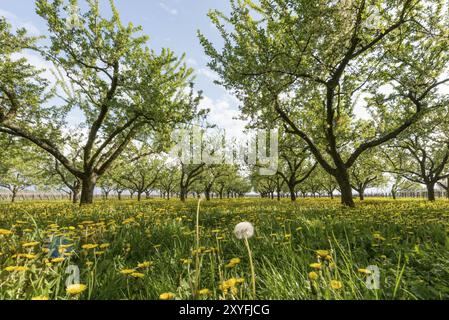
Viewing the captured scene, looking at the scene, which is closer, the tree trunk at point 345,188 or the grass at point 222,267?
the grass at point 222,267

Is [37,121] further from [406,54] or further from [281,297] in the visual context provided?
[406,54]

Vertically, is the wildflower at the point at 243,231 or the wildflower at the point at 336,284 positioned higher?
the wildflower at the point at 243,231

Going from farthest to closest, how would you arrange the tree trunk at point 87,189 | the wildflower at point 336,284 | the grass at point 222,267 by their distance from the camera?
the tree trunk at point 87,189 < the grass at point 222,267 < the wildflower at point 336,284

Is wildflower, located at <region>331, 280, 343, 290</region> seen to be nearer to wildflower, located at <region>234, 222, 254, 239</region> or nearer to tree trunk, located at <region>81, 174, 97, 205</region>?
wildflower, located at <region>234, 222, 254, 239</region>

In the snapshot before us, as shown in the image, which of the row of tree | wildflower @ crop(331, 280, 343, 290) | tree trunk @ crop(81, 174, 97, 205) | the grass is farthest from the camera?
tree trunk @ crop(81, 174, 97, 205)

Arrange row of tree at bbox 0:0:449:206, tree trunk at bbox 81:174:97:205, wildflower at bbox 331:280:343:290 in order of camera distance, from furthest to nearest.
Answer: tree trunk at bbox 81:174:97:205 < row of tree at bbox 0:0:449:206 < wildflower at bbox 331:280:343:290

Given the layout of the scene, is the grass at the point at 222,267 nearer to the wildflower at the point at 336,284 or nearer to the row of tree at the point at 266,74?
the wildflower at the point at 336,284

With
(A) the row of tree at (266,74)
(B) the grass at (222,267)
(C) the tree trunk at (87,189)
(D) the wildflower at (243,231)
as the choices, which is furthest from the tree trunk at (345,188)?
(C) the tree trunk at (87,189)

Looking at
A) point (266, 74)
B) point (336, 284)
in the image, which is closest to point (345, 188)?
point (266, 74)

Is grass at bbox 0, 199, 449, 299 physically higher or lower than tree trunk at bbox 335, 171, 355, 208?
lower

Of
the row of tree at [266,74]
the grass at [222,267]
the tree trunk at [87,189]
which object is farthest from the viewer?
the tree trunk at [87,189]

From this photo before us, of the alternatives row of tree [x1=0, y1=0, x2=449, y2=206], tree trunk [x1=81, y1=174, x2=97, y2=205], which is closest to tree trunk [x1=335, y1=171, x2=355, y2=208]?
row of tree [x1=0, y1=0, x2=449, y2=206]

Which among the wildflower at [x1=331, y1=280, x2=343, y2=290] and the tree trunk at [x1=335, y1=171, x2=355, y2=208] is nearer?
the wildflower at [x1=331, y1=280, x2=343, y2=290]
